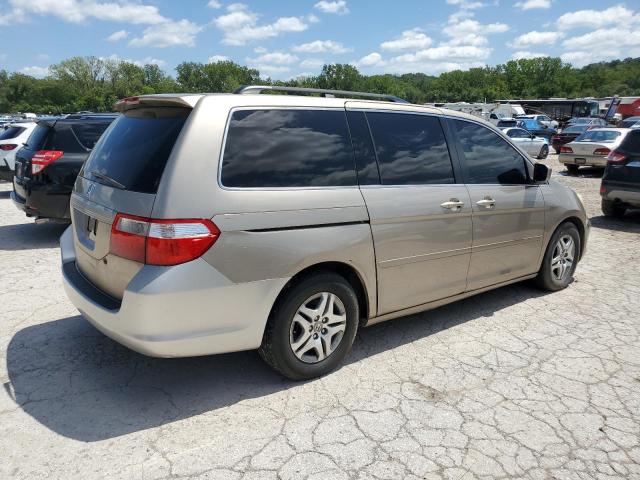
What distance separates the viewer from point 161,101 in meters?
3.09

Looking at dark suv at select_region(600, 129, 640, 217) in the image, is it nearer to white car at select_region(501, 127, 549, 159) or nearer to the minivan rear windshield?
the minivan rear windshield

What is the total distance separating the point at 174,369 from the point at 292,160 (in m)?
1.71

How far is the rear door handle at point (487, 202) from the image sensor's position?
4.17 m

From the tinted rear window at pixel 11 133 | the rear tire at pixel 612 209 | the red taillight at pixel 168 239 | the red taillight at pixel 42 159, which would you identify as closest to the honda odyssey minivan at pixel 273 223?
the red taillight at pixel 168 239

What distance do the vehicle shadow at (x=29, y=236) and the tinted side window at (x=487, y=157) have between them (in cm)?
582

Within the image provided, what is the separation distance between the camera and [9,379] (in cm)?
336

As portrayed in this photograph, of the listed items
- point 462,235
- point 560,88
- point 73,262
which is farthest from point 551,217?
point 560,88

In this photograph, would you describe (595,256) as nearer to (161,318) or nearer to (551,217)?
(551,217)

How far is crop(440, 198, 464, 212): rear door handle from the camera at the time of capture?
390 centimetres

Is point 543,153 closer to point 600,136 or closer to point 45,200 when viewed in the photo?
point 600,136

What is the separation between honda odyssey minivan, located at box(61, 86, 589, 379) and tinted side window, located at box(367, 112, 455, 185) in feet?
0.04

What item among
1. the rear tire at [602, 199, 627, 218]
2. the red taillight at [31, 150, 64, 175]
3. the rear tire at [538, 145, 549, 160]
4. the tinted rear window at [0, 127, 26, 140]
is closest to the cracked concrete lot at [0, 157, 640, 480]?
the red taillight at [31, 150, 64, 175]

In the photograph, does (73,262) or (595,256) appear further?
(595,256)

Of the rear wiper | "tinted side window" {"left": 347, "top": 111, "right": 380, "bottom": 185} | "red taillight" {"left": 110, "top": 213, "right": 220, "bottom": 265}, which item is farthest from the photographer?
"tinted side window" {"left": 347, "top": 111, "right": 380, "bottom": 185}
